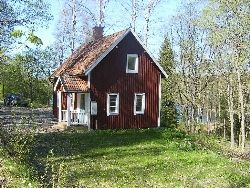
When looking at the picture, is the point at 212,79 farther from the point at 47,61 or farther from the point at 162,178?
the point at 162,178

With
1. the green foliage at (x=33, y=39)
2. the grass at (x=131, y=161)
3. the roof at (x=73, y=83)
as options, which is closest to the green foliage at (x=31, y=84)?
the roof at (x=73, y=83)

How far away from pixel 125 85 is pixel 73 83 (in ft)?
11.8

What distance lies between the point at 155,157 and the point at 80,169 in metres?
4.60

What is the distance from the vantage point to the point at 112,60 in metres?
28.5

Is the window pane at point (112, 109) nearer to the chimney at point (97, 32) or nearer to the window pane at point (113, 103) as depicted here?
the window pane at point (113, 103)

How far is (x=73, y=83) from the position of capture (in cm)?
2833

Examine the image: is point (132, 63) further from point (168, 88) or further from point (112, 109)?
point (168, 88)

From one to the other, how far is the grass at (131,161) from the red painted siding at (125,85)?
1.80 metres

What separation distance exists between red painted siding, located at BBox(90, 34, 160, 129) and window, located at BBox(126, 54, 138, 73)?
0.26 meters

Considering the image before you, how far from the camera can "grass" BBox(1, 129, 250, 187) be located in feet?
50.7

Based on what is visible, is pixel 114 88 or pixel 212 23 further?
pixel 212 23

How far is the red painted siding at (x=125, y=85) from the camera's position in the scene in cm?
2820

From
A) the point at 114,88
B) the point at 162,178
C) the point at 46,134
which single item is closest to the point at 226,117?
the point at 114,88

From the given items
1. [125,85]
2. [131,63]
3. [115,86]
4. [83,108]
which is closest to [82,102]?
[83,108]
